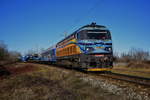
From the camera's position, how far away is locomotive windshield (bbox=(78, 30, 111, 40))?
1510cm

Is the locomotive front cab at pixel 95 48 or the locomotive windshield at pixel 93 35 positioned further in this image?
the locomotive windshield at pixel 93 35

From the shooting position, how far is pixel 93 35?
15219mm

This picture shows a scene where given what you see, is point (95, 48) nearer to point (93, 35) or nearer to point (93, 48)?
point (93, 48)

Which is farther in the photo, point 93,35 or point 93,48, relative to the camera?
point 93,35

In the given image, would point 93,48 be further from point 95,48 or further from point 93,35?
point 93,35

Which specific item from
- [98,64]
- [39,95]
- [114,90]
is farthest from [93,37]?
[39,95]

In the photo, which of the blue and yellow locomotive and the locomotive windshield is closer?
the blue and yellow locomotive

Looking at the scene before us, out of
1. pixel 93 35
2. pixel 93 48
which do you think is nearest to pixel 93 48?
pixel 93 48

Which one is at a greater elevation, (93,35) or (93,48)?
(93,35)

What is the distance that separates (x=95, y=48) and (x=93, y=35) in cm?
140

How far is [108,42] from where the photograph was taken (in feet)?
49.4

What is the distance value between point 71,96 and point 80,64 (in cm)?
747

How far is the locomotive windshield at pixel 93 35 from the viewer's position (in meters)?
15.1

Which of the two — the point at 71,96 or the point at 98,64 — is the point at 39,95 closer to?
the point at 71,96
